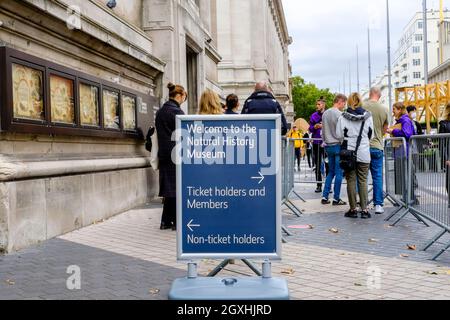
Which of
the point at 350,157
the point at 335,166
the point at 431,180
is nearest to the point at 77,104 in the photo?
the point at 350,157

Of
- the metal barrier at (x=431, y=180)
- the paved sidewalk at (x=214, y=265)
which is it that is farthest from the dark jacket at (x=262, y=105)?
the metal barrier at (x=431, y=180)

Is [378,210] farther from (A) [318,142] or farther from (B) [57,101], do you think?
(B) [57,101]

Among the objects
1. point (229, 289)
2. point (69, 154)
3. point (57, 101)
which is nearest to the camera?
point (229, 289)

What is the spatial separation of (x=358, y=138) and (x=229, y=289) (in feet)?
17.8

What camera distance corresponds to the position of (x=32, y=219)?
7.07 meters

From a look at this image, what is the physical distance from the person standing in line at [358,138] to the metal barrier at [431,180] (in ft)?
3.35

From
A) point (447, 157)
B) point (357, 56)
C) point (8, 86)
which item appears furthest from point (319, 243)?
point (357, 56)

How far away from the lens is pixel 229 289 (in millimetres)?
4668

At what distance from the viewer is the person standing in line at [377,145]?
10.1m

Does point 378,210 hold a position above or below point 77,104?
below

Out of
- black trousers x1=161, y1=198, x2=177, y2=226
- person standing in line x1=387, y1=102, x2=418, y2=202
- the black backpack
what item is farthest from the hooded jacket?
the black backpack

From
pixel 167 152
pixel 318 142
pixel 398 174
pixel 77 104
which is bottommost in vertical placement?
pixel 398 174

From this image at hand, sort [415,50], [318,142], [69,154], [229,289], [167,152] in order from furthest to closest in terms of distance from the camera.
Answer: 1. [415,50]
2. [318,142]
3. [167,152]
4. [69,154]
5. [229,289]

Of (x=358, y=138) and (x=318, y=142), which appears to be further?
(x=318, y=142)
